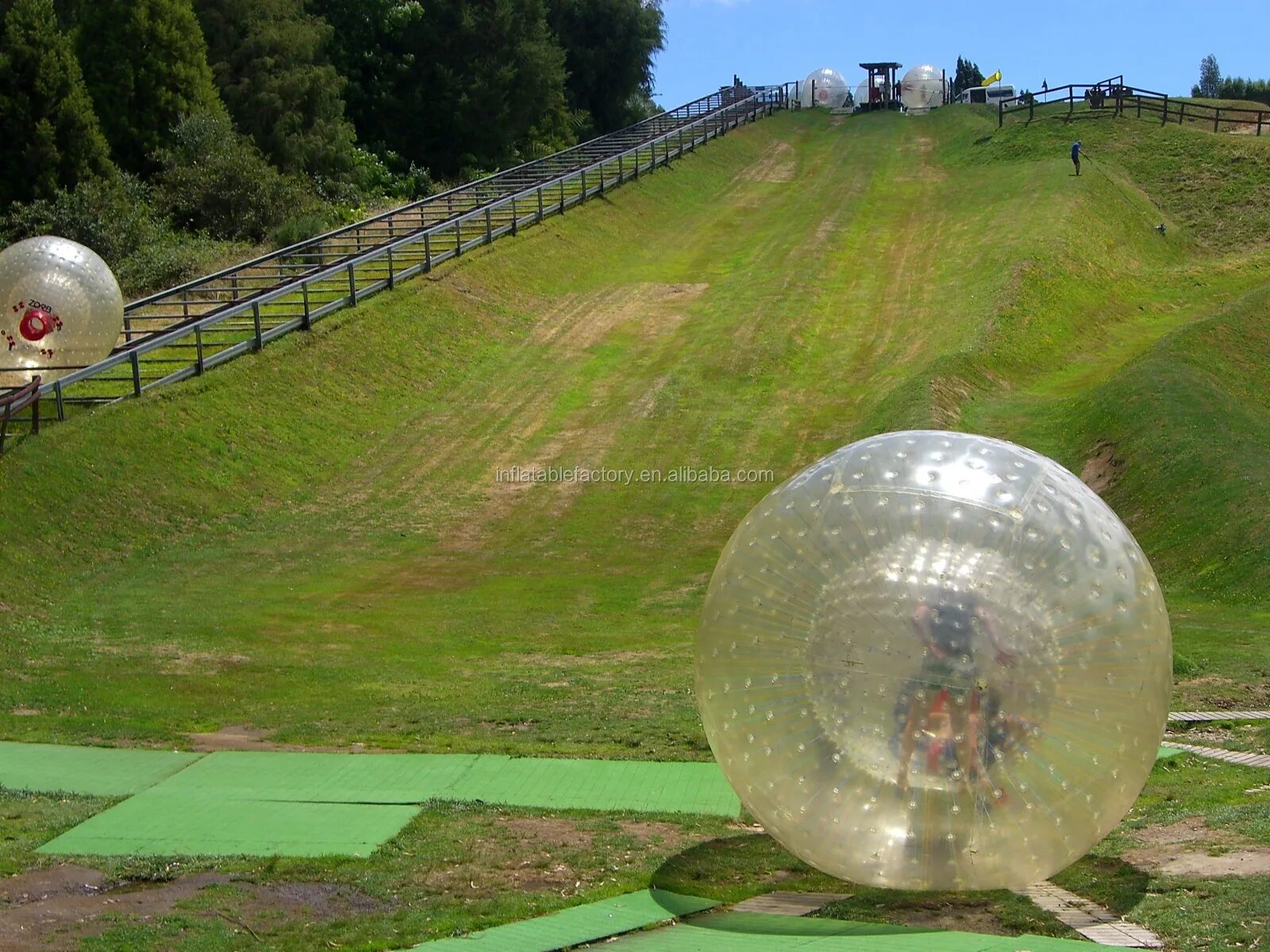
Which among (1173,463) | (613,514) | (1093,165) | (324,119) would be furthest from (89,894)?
(324,119)

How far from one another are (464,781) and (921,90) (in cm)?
7150

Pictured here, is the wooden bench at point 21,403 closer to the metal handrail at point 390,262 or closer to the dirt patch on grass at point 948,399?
the metal handrail at point 390,262

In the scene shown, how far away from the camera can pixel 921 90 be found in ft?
256

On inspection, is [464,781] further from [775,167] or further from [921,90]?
[921,90]

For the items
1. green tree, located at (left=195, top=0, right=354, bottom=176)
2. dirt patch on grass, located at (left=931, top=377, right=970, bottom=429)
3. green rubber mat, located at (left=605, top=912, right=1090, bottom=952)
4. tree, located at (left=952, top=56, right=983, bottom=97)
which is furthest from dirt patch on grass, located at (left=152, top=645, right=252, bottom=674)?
tree, located at (left=952, top=56, right=983, bottom=97)

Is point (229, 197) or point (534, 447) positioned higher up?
point (229, 197)

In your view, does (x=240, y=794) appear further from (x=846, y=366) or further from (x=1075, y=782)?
(x=846, y=366)

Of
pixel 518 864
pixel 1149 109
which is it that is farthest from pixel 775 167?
pixel 518 864

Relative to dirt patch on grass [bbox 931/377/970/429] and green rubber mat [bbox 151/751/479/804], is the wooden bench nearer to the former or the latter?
green rubber mat [bbox 151/751/479/804]

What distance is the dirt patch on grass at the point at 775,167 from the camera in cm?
5781

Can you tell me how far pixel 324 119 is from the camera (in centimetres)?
5741

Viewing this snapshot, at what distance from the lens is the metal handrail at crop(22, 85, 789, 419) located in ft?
89.7

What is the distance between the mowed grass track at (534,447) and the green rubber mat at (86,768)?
1.89ft

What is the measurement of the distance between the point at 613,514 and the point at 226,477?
674cm
